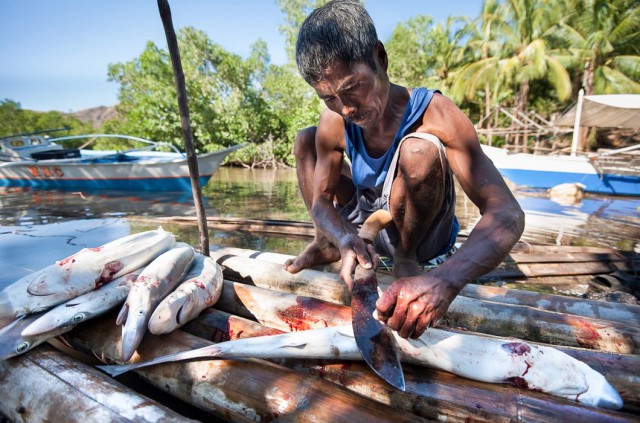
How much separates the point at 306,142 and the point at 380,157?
0.64m

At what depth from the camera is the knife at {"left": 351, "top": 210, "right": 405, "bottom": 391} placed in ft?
3.42

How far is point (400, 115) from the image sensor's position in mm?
1838

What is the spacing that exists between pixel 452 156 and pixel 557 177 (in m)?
10.2

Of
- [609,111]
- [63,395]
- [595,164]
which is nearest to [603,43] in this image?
[609,111]

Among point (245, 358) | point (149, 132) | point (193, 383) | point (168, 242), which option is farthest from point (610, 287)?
point (149, 132)

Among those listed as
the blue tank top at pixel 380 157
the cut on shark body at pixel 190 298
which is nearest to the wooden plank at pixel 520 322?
the cut on shark body at pixel 190 298

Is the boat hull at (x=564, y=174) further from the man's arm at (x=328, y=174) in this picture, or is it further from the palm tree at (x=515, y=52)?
the man's arm at (x=328, y=174)

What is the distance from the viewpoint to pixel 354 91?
1440 millimetres

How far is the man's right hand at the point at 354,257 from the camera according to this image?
54.3 inches

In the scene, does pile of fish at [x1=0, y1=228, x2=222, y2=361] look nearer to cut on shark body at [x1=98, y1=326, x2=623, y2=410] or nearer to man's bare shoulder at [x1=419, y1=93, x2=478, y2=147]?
cut on shark body at [x1=98, y1=326, x2=623, y2=410]

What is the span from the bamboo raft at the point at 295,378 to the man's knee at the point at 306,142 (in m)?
0.97

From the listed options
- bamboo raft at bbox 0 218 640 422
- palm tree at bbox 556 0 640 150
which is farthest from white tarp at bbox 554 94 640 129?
bamboo raft at bbox 0 218 640 422

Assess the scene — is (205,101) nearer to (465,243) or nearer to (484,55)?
(484,55)

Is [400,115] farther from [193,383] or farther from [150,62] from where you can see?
[150,62]
